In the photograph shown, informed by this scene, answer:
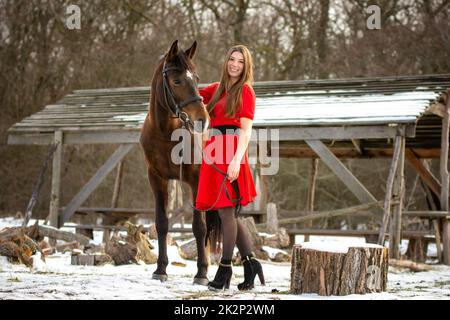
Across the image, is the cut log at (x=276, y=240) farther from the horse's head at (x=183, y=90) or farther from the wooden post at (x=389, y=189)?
the horse's head at (x=183, y=90)

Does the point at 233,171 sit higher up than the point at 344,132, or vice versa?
the point at 344,132

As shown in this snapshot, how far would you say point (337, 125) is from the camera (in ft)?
36.1

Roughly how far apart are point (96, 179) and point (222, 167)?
774 centimetres

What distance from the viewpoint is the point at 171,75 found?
5.95 m

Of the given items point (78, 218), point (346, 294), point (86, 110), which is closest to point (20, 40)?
point (78, 218)

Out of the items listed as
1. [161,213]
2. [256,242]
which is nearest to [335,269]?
[161,213]

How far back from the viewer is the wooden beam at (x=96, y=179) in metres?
12.6

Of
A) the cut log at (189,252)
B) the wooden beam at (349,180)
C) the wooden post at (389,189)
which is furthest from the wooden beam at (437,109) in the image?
the cut log at (189,252)

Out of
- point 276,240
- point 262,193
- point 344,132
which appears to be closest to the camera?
point 344,132

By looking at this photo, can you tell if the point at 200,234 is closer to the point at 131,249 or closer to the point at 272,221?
the point at 131,249

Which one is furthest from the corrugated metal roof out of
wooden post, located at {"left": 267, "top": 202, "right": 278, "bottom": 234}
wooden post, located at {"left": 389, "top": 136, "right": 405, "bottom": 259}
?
wooden post, located at {"left": 267, "top": 202, "right": 278, "bottom": 234}

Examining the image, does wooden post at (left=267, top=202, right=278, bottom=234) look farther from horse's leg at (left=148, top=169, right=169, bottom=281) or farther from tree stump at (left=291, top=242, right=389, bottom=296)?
tree stump at (left=291, top=242, right=389, bottom=296)

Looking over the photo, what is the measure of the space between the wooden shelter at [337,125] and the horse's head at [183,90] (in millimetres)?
5143

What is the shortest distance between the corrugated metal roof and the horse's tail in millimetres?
4791
